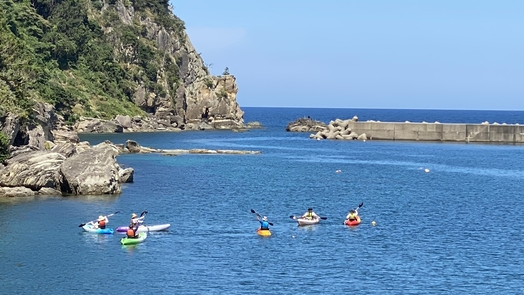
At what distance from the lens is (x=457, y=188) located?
97188 mm

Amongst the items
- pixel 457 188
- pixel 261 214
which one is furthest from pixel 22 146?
pixel 457 188

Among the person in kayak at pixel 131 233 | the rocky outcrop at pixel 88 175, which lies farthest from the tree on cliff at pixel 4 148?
the person in kayak at pixel 131 233

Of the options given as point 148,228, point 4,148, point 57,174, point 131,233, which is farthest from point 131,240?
point 4,148

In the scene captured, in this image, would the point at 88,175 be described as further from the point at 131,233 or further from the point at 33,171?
the point at 131,233

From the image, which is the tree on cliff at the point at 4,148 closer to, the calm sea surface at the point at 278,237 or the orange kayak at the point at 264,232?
the calm sea surface at the point at 278,237

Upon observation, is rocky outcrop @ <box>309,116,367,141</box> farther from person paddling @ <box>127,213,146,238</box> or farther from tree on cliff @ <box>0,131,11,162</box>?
person paddling @ <box>127,213,146,238</box>

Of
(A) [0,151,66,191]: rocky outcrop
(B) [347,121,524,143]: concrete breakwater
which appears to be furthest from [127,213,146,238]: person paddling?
(B) [347,121,524,143]: concrete breakwater

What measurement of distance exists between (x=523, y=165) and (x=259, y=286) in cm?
8945

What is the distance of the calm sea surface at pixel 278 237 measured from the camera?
159 ft

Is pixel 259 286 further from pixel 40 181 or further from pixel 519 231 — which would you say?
pixel 40 181

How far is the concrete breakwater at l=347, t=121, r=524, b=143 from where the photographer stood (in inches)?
6875

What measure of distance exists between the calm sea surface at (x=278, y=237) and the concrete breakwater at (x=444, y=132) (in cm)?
6071

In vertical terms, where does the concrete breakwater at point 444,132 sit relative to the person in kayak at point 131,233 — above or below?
above

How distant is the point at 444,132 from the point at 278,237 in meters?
121
